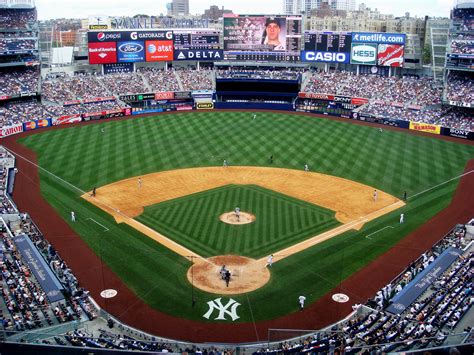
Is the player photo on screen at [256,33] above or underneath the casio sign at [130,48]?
above

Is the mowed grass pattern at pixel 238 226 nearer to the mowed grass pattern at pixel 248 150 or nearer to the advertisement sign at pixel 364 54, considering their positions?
the mowed grass pattern at pixel 248 150

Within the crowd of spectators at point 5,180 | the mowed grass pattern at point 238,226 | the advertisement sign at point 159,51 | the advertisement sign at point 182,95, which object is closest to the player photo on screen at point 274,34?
the advertisement sign at point 182,95

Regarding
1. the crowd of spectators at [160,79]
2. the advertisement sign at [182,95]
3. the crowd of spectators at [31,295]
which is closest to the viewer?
the crowd of spectators at [31,295]

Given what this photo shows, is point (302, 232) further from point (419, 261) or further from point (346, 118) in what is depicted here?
point (346, 118)

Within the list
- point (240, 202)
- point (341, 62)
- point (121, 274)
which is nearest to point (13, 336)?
point (121, 274)

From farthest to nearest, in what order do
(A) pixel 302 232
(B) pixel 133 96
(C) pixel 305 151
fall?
(B) pixel 133 96, (C) pixel 305 151, (A) pixel 302 232

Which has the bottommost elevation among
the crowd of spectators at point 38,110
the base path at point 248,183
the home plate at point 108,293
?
the home plate at point 108,293
